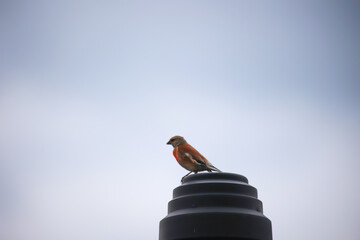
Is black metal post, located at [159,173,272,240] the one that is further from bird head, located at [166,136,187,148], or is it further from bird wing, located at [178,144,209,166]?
bird head, located at [166,136,187,148]

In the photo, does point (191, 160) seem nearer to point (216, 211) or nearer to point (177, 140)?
point (177, 140)

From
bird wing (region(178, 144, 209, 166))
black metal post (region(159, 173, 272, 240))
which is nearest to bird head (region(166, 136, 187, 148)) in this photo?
bird wing (region(178, 144, 209, 166))

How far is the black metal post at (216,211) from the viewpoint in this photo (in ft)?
8.88

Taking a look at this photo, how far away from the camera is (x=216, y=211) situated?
2760 mm

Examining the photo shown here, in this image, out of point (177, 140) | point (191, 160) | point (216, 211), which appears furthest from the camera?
point (177, 140)

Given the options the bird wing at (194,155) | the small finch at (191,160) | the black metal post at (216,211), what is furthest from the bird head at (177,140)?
the black metal post at (216,211)

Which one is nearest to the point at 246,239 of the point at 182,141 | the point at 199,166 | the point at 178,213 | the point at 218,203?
the point at 218,203

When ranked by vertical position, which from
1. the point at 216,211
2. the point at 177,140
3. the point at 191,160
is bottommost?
the point at 216,211

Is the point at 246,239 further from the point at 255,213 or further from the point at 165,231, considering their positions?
the point at 165,231

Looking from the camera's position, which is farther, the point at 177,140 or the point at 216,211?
the point at 177,140

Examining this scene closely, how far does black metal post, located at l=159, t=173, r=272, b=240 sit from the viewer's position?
2707mm

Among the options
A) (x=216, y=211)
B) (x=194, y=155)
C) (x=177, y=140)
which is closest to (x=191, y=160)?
(x=194, y=155)

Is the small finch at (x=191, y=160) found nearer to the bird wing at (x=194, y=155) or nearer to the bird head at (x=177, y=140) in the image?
the bird wing at (x=194, y=155)

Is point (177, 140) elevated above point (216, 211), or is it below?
above
